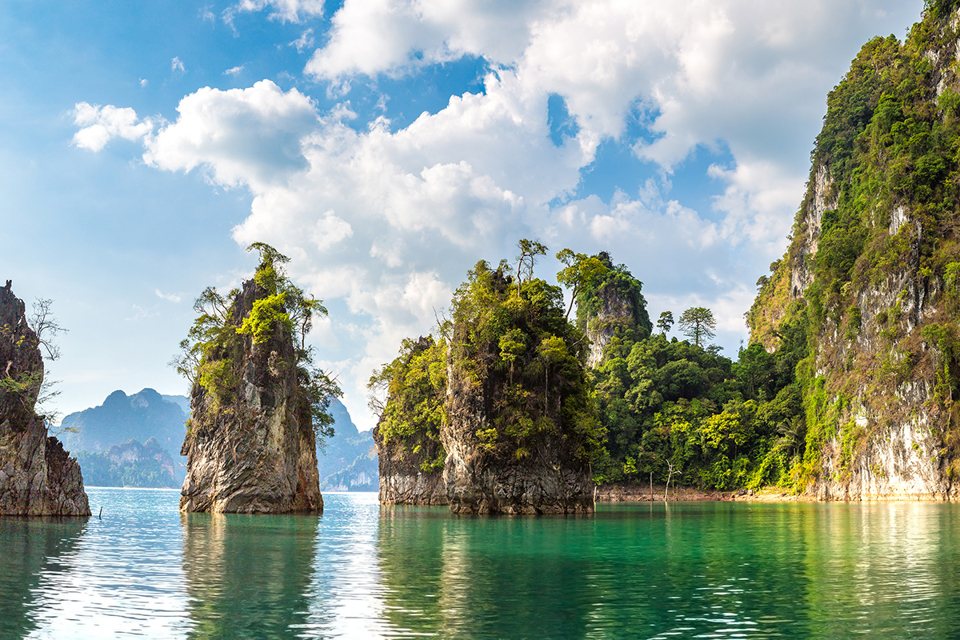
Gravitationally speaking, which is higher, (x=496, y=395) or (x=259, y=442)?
(x=496, y=395)

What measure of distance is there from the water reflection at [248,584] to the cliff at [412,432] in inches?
1742

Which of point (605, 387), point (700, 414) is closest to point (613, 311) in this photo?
point (605, 387)

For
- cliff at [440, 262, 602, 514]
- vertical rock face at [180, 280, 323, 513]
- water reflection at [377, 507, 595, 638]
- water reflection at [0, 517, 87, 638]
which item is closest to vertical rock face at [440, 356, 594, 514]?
cliff at [440, 262, 602, 514]

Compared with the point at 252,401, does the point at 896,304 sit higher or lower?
higher

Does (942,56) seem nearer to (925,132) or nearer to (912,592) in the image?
(925,132)

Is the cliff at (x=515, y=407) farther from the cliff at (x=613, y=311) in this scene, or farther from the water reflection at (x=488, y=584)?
the cliff at (x=613, y=311)

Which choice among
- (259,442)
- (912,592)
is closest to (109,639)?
(912,592)

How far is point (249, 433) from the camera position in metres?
51.8

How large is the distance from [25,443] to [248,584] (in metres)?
29.3

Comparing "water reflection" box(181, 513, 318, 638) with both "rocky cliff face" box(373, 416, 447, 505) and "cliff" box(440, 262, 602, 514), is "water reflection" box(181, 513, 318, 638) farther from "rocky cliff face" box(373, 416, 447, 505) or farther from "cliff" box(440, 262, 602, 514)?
"rocky cliff face" box(373, 416, 447, 505)

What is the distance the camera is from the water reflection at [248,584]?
11.6 m

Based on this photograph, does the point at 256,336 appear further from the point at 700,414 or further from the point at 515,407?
the point at 700,414

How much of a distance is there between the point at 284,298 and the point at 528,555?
3780cm

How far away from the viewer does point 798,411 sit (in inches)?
3974
